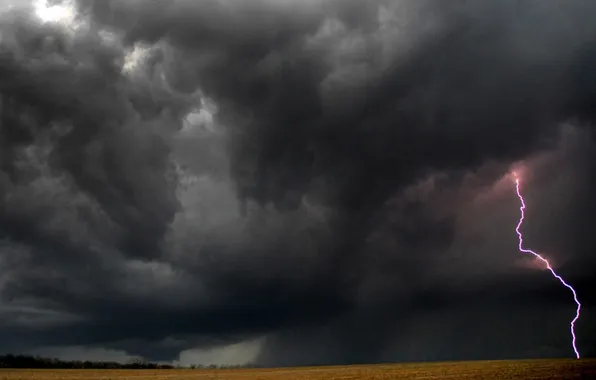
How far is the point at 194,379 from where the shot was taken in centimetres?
8331

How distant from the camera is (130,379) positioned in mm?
81688

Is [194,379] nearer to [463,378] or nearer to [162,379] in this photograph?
[162,379]

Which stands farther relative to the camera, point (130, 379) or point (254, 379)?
point (130, 379)

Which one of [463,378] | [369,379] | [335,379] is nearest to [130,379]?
[335,379]

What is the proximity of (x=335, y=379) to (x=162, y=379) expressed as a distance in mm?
39211

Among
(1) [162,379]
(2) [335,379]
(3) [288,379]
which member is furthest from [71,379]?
(2) [335,379]

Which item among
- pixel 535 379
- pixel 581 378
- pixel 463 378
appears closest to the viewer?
pixel 581 378

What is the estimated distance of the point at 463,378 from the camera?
5434cm

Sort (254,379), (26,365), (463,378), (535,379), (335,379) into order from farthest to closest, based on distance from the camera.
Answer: (26,365) < (254,379) < (335,379) < (463,378) < (535,379)

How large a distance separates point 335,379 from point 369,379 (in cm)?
544

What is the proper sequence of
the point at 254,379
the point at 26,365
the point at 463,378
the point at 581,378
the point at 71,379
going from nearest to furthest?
the point at 581,378 → the point at 463,378 → the point at 254,379 → the point at 71,379 → the point at 26,365

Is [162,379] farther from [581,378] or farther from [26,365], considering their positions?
[26,365]

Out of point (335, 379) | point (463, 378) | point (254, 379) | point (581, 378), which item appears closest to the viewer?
point (581, 378)

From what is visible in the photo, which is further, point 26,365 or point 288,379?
point 26,365
